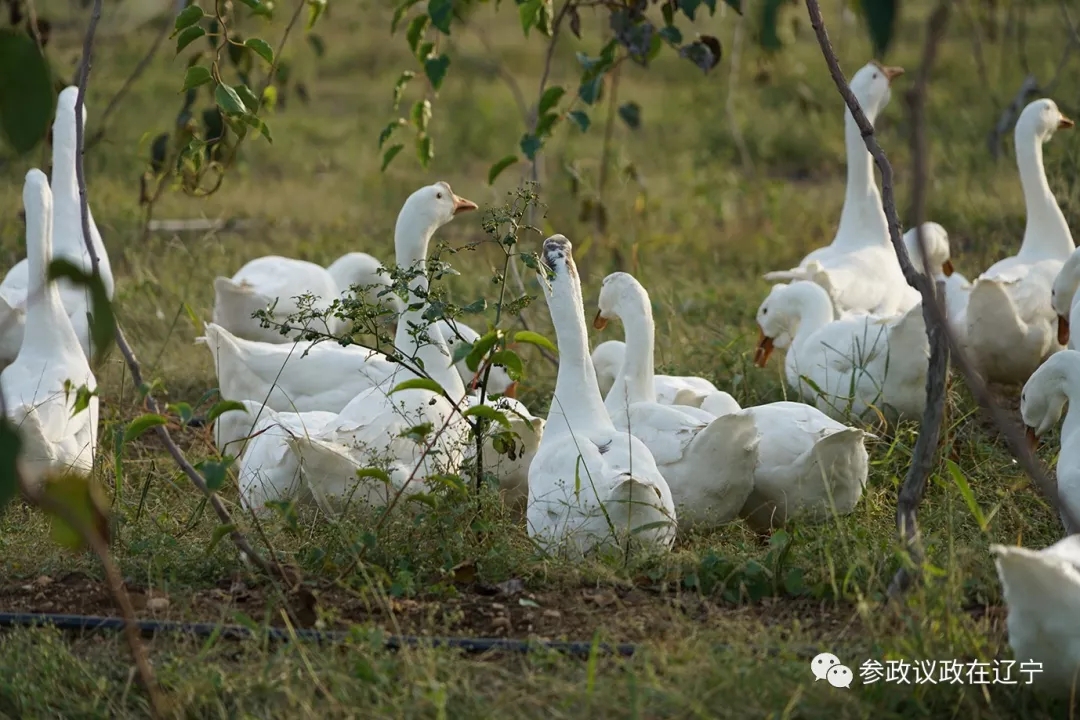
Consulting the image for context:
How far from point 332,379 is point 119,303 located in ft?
6.18

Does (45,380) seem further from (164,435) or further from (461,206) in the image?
(461,206)

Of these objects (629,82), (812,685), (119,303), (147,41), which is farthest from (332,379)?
(147,41)

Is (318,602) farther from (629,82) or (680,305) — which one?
(629,82)

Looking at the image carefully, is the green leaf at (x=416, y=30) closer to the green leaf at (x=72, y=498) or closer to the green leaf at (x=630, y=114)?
the green leaf at (x=630, y=114)

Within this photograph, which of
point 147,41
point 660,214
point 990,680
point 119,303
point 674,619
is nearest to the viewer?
point 990,680

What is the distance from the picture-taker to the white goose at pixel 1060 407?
12.2 ft

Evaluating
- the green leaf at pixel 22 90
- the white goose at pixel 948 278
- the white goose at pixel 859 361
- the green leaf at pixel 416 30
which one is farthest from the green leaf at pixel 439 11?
the green leaf at pixel 22 90

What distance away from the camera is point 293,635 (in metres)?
2.99

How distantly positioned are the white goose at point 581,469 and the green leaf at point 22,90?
220 cm

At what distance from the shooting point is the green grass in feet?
9.28

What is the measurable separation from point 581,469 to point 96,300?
2.35 m

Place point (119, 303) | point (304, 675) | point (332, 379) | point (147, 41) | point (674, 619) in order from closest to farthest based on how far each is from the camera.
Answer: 1. point (304, 675)
2. point (674, 619)
3. point (332, 379)
4. point (119, 303)
5. point (147, 41)

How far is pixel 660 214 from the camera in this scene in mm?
9320

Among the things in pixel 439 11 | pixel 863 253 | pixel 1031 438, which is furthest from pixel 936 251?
pixel 439 11
